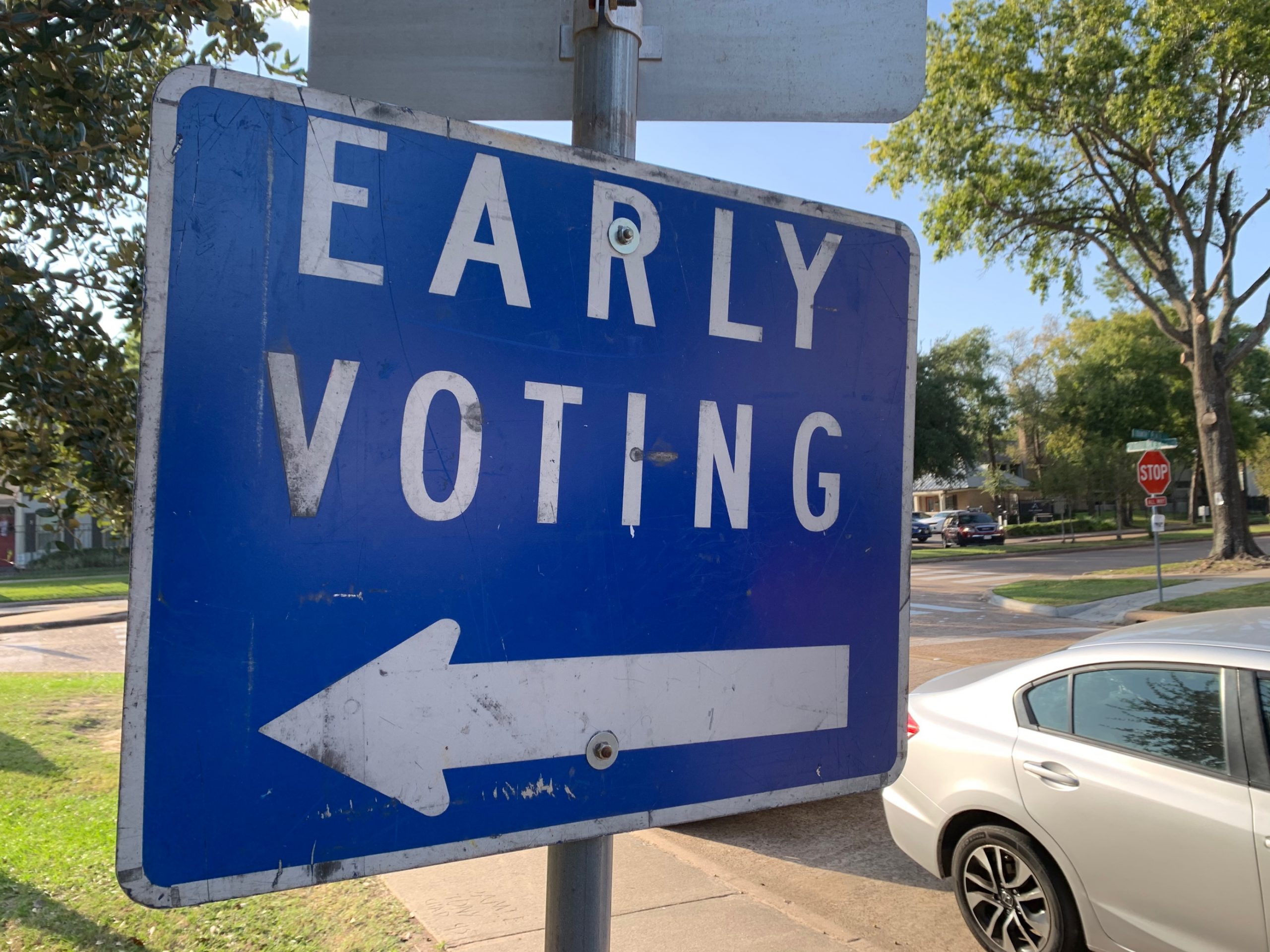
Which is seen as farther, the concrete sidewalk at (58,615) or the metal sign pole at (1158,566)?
the concrete sidewalk at (58,615)

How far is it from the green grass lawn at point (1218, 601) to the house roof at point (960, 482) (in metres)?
24.5

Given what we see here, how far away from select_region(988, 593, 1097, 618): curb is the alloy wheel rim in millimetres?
14778

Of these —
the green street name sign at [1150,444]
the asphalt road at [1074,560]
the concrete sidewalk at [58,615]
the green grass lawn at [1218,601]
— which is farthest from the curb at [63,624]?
the asphalt road at [1074,560]

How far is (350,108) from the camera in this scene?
3.52ft

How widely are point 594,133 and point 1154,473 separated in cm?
1966

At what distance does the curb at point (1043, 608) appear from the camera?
17.9 metres

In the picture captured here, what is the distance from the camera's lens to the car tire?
3.93 meters

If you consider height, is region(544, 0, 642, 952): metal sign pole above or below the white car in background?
above

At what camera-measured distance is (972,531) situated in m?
41.4

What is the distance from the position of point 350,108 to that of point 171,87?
0.62 ft

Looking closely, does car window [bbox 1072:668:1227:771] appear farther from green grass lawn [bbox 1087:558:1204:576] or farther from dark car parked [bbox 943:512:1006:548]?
dark car parked [bbox 943:512:1006:548]

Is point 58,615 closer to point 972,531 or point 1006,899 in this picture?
point 1006,899

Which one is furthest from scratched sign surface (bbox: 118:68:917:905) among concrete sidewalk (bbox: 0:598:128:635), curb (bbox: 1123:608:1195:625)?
concrete sidewalk (bbox: 0:598:128:635)

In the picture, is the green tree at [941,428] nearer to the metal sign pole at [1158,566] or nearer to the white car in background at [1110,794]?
the metal sign pole at [1158,566]
